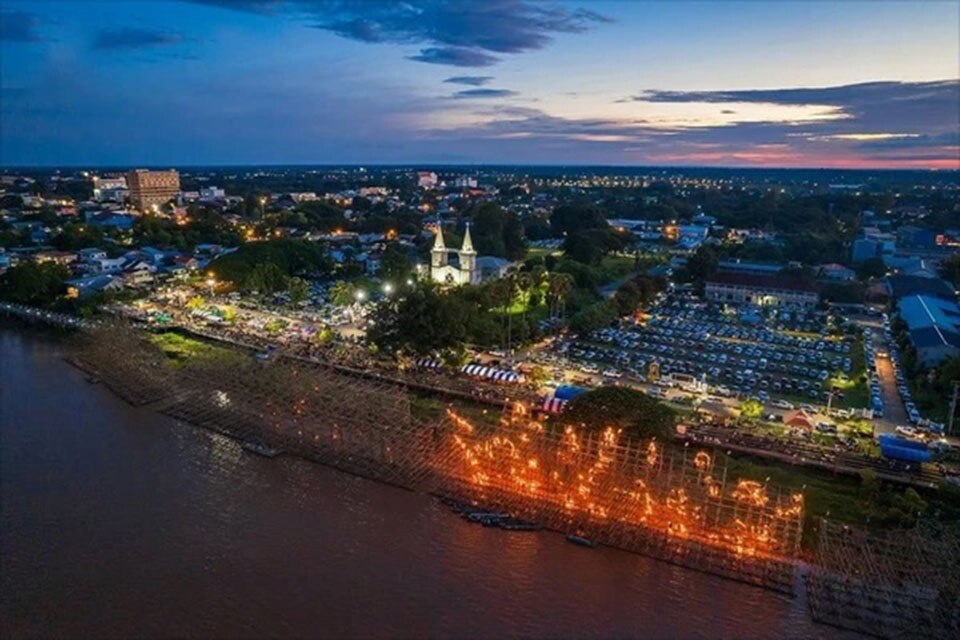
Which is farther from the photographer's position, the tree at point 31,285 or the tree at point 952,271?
the tree at point 952,271

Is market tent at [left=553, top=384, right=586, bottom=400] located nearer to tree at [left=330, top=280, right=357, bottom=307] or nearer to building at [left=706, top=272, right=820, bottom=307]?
tree at [left=330, top=280, right=357, bottom=307]

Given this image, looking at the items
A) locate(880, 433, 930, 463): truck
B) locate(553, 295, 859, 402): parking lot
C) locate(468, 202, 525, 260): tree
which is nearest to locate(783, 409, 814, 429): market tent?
locate(880, 433, 930, 463): truck

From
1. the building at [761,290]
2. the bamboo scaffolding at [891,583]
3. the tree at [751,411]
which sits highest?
the building at [761,290]

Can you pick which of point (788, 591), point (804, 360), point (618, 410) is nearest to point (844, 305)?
point (804, 360)

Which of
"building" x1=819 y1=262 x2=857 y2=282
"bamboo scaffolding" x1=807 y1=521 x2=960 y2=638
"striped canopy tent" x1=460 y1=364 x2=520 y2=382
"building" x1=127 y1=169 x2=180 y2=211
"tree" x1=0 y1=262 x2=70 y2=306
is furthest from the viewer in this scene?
"building" x1=127 y1=169 x2=180 y2=211

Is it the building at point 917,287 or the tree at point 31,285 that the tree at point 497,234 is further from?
the tree at point 31,285

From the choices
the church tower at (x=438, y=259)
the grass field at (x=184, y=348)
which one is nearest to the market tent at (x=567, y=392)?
the grass field at (x=184, y=348)
